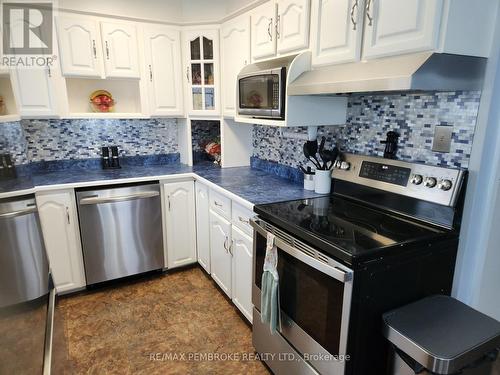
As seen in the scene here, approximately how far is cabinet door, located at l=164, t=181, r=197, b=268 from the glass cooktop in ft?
3.67

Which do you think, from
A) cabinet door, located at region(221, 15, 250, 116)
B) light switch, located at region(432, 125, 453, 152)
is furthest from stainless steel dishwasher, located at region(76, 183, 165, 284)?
light switch, located at region(432, 125, 453, 152)

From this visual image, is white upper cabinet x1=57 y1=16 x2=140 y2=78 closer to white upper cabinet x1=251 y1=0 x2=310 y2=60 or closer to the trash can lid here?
white upper cabinet x1=251 y1=0 x2=310 y2=60

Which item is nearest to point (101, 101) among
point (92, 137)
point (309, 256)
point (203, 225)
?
point (92, 137)

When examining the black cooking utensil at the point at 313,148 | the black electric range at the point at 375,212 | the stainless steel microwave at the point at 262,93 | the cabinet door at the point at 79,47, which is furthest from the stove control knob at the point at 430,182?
the cabinet door at the point at 79,47

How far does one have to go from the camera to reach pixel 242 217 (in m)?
1.99

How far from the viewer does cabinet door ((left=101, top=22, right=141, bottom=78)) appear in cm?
248

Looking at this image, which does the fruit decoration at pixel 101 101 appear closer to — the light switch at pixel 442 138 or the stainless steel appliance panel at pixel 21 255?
the stainless steel appliance panel at pixel 21 255

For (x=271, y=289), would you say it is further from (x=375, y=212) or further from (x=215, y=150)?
(x=215, y=150)

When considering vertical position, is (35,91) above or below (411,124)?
above

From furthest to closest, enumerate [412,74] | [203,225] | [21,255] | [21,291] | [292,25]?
[203,225] < [292,25] < [412,74] < [21,255] < [21,291]

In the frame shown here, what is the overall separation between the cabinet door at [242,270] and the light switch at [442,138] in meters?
1.09

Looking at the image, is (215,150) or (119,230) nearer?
(119,230)

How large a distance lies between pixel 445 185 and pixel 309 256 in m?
0.68

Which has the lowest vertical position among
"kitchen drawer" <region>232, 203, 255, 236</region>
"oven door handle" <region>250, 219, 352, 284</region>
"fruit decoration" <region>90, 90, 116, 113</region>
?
"kitchen drawer" <region>232, 203, 255, 236</region>
